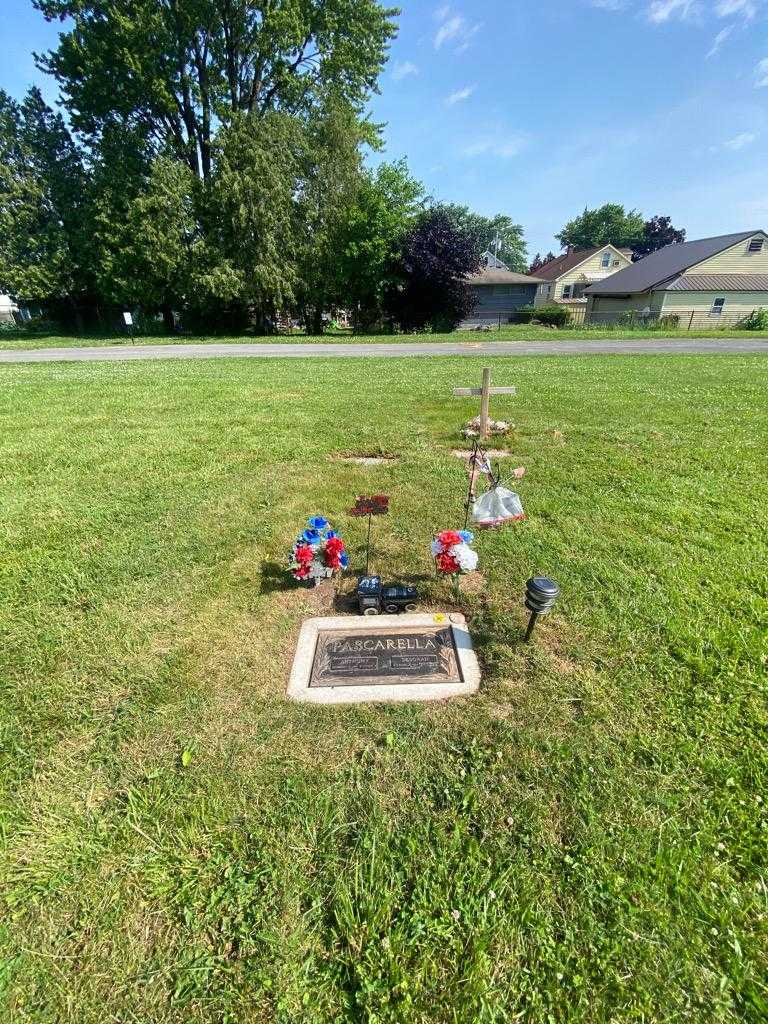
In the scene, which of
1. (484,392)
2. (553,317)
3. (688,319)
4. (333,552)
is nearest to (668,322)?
(688,319)

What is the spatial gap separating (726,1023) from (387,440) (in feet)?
17.0

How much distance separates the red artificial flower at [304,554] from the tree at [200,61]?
2719 cm

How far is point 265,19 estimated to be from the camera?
20.2 meters

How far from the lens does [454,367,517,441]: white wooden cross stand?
4.40 metres

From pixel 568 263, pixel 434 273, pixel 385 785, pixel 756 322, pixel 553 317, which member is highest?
pixel 568 263

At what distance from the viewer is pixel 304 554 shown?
2793 millimetres

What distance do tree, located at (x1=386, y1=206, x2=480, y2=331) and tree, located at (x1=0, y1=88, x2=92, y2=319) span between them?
16.2 m

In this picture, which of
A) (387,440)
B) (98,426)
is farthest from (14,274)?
(387,440)

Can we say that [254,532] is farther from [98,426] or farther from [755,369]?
Answer: [755,369]

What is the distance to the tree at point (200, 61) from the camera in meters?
19.8

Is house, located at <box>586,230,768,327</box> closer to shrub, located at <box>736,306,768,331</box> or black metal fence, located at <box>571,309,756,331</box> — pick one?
black metal fence, located at <box>571,309,756,331</box>

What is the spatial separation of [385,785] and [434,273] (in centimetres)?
2472

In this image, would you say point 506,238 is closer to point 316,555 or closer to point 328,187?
point 328,187

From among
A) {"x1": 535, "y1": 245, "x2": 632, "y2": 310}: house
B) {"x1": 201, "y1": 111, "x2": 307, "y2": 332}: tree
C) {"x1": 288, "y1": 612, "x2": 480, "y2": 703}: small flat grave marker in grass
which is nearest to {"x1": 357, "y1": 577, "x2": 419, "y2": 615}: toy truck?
{"x1": 288, "y1": 612, "x2": 480, "y2": 703}: small flat grave marker in grass
